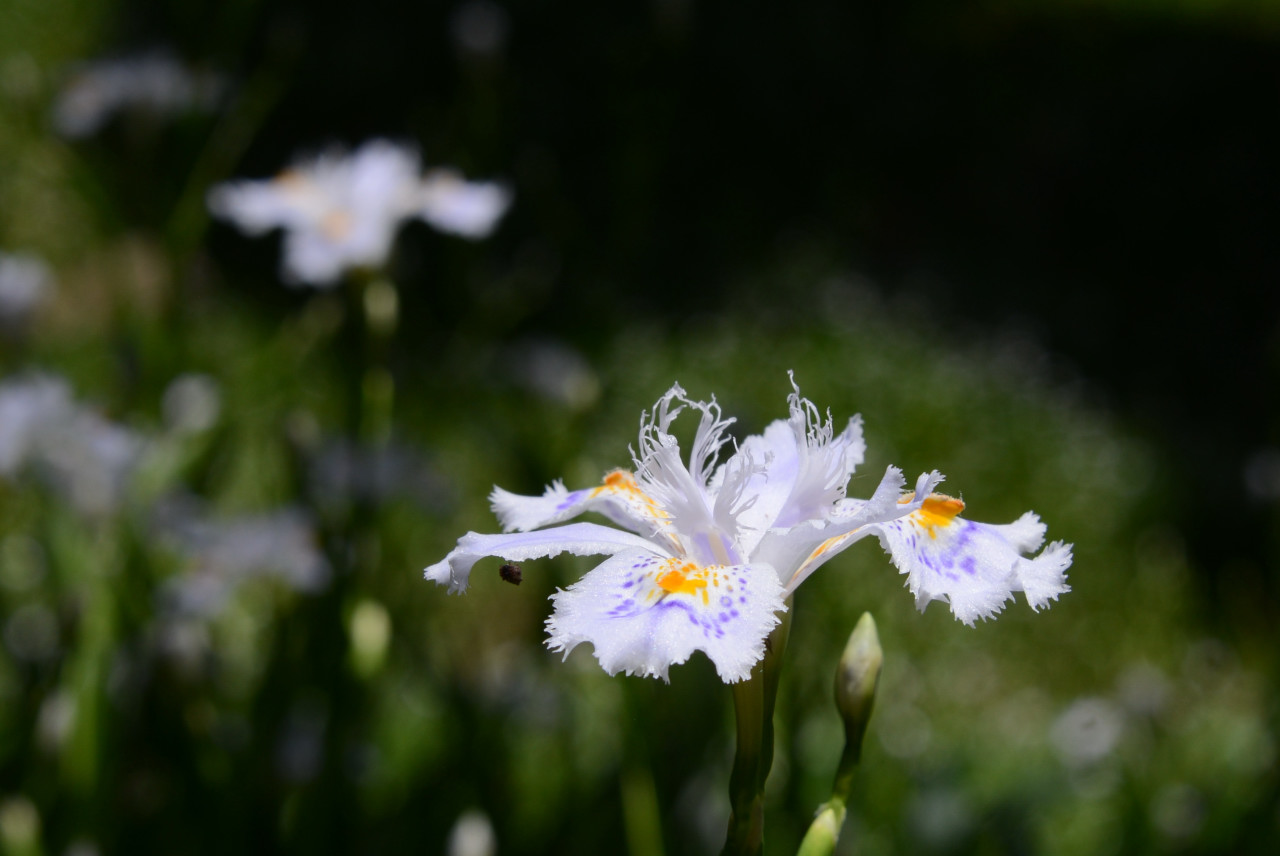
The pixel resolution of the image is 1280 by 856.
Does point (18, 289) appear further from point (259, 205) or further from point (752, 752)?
point (752, 752)

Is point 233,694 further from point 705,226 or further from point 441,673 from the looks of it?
point 705,226

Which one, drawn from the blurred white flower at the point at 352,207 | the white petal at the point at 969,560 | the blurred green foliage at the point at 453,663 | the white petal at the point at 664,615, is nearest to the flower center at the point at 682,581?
the white petal at the point at 664,615

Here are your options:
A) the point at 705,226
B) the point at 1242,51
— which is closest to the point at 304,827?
the point at 705,226

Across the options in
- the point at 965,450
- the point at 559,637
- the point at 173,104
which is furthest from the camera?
the point at 965,450

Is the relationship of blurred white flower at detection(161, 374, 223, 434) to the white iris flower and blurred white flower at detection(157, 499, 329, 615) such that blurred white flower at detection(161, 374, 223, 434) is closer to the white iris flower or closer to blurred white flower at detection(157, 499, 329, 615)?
blurred white flower at detection(157, 499, 329, 615)

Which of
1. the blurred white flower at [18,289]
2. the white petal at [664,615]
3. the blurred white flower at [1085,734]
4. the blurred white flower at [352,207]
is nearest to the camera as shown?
the white petal at [664,615]

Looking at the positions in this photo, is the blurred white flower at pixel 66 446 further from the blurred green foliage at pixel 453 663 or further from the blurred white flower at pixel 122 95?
the blurred white flower at pixel 122 95

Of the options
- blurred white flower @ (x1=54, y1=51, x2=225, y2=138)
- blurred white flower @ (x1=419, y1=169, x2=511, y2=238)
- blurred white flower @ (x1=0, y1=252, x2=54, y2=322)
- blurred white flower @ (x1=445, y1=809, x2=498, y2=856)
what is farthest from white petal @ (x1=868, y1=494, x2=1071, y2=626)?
blurred white flower @ (x1=54, y1=51, x2=225, y2=138)
